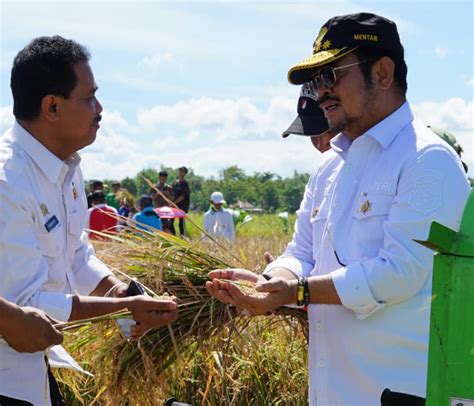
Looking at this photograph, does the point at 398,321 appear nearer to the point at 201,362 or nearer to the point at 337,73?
the point at 337,73

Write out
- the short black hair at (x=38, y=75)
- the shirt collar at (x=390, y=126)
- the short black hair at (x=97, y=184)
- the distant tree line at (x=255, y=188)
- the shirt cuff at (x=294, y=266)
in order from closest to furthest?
the shirt collar at (x=390, y=126), the short black hair at (x=38, y=75), the shirt cuff at (x=294, y=266), the short black hair at (x=97, y=184), the distant tree line at (x=255, y=188)

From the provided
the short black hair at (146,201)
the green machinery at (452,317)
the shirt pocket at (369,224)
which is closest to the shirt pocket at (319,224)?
the shirt pocket at (369,224)

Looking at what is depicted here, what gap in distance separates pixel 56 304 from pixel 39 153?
56cm

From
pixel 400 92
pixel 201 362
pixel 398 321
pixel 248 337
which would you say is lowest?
pixel 201 362

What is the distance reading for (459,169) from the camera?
2613mm

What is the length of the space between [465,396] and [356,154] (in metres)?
1.41

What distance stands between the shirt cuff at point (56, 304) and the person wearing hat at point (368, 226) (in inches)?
23.5

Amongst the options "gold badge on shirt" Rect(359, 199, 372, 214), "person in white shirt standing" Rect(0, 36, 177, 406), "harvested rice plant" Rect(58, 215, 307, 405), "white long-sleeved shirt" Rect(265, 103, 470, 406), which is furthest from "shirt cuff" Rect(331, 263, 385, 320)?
"person in white shirt standing" Rect(0, 36, 177, 406)

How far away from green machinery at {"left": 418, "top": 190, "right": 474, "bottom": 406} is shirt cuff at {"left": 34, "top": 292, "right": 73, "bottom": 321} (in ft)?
4.98

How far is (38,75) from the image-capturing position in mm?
2852

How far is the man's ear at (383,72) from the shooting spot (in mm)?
2785

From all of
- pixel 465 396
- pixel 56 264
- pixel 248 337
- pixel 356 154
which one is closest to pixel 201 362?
pixel 248 337

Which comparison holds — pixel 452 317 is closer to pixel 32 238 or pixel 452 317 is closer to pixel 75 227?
pixel 32 238

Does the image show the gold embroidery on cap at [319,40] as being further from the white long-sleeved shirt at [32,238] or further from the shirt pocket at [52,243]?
the shirt pocket at [52,243]
